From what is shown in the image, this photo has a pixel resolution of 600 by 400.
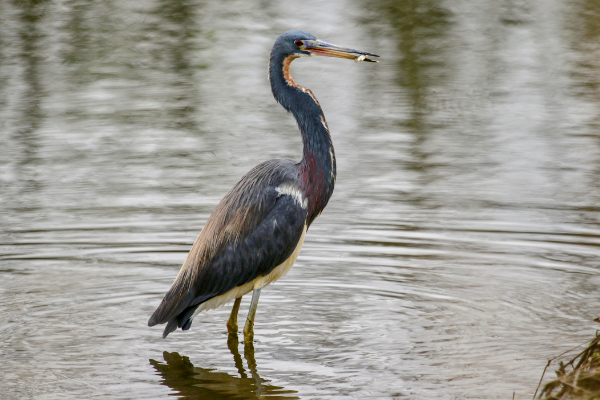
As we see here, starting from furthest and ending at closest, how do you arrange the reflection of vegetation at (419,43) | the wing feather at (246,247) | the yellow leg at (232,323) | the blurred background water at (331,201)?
the reflection of vegetation at (419,43)
the yellow leg at (232,323)
the wing feather at (246,247)
the blurred background water at (331,201)

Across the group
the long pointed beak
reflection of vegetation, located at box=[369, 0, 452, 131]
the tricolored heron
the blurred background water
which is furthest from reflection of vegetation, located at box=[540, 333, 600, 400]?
reflection of vegetation, located at box=[369, 0, 452, 131]

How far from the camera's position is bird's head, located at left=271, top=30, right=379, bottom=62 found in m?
7.54

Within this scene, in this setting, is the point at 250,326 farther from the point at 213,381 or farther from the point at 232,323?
the point at 213,381

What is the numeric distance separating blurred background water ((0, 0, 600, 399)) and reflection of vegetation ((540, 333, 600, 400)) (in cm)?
84

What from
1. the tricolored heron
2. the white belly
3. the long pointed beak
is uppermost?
the long pointed beak

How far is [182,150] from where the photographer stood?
509 inches

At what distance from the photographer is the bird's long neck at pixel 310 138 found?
295 inches

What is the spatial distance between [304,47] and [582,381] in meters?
3.54

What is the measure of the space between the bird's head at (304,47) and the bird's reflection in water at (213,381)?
240 cm

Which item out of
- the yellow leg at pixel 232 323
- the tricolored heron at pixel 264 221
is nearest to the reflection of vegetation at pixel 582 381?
the tricolored heron at pixel 264 221

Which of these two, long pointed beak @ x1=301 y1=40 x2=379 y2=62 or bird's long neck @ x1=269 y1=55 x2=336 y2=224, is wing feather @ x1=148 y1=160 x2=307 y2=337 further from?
long pointed beak @ x1=301 y1=40 x2=379 y2=62

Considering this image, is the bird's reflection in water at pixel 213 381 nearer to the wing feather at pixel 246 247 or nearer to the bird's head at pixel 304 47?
the wing feather at pixel 246 247

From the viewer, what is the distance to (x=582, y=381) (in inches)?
206

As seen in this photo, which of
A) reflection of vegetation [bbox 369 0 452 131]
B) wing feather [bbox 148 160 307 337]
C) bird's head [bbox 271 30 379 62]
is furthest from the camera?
reflection of vegetation [bbox 369 0 452 131]
